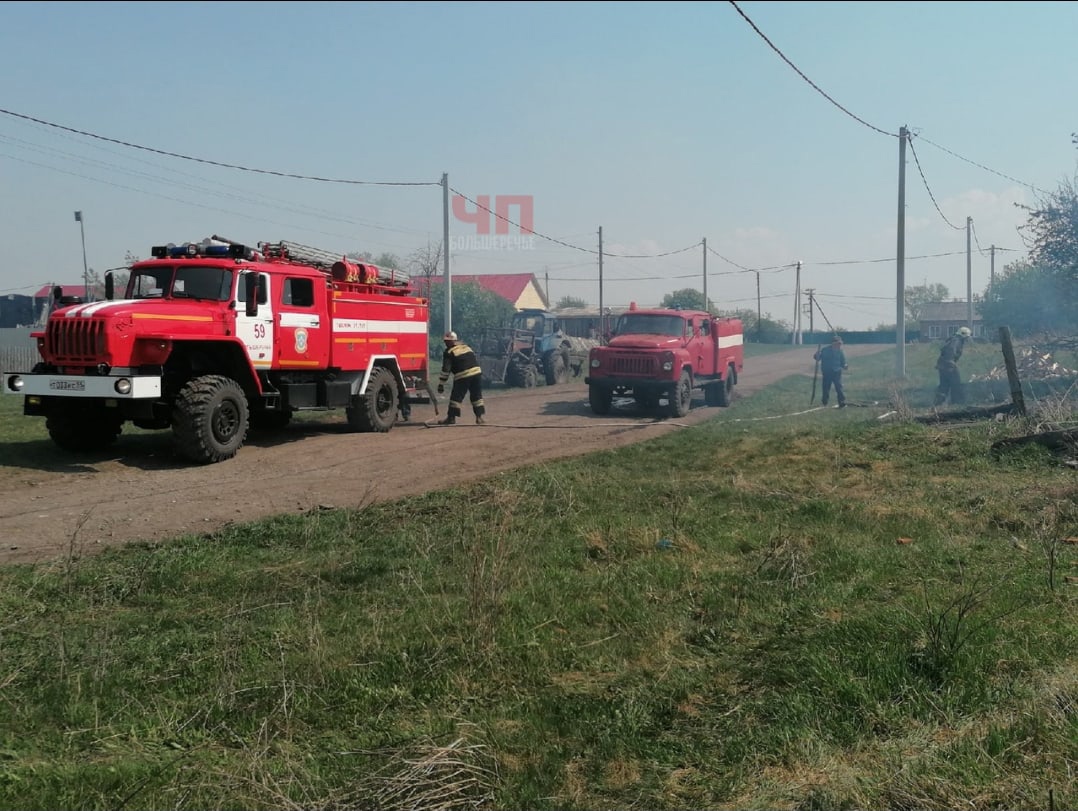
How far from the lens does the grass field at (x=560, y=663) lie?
339 centimetres

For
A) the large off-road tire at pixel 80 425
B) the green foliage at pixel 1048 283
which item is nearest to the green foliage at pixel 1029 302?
the green foliage at pixel 1048 283

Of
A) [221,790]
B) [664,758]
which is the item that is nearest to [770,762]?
[664,758]

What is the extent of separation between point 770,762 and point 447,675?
5.40 feet

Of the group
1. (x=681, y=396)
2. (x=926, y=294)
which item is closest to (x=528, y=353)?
(x=681, y=396)

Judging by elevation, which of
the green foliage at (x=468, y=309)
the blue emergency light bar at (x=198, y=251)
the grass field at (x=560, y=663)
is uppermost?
the green foliage at (x=468, y=309)

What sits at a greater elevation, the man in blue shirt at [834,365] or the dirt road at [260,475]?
the man in blue shirt at [834,365]

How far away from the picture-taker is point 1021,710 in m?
3.71

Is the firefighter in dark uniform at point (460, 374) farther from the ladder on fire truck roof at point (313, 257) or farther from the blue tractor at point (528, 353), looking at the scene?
the blue tractor at point (528, 353)

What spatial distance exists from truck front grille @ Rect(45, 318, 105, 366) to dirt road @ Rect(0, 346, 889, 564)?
4.27 ft

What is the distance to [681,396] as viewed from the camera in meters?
17.3

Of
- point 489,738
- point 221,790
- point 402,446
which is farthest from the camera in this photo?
point 402,446

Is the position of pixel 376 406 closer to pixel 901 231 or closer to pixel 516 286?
pixel 901 231

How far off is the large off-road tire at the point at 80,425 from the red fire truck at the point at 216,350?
2 cm

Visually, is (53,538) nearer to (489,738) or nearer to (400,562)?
(400,562)
